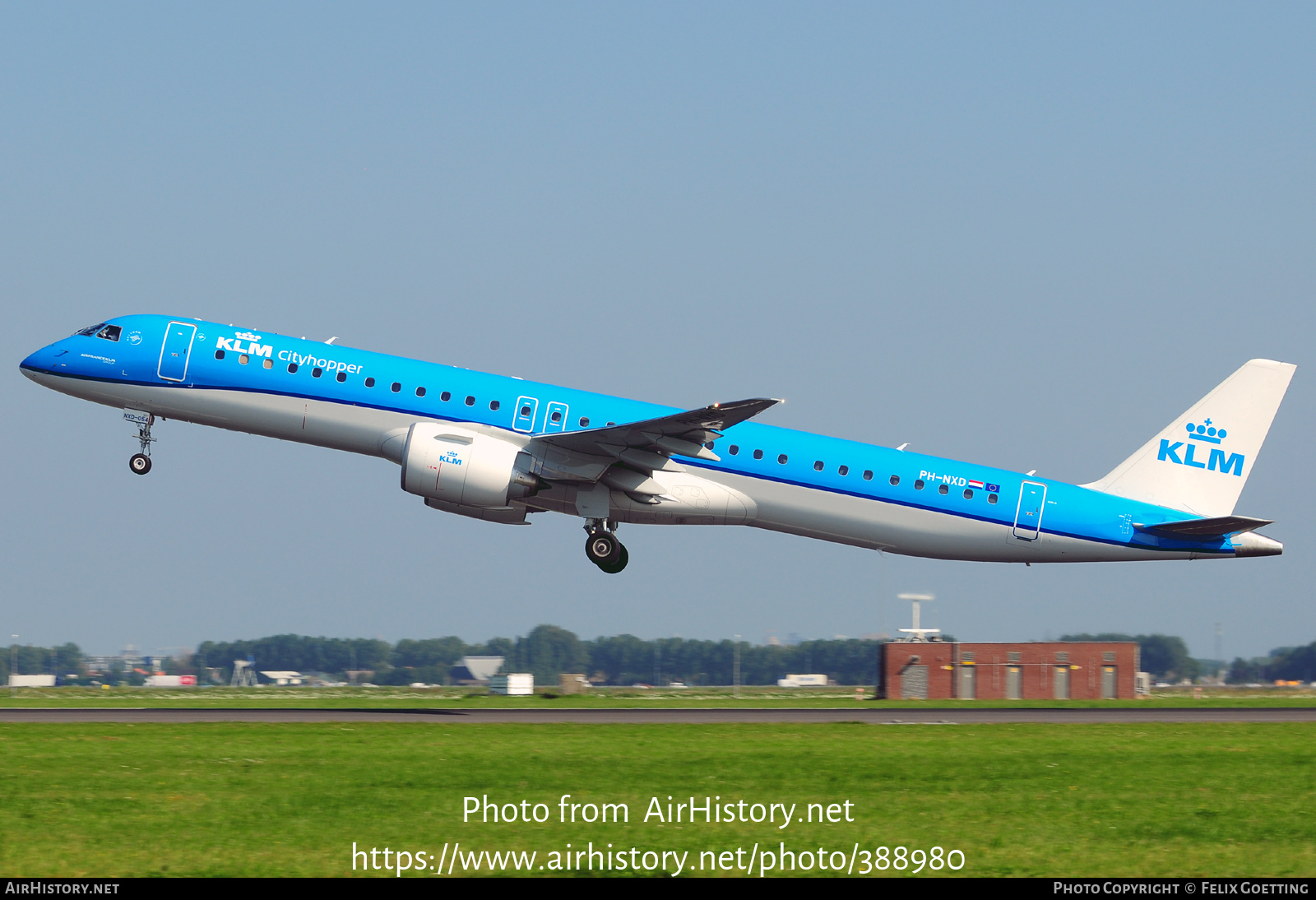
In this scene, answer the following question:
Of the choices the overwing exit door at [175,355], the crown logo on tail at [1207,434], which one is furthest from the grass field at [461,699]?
the overwing exit door at [175,355]

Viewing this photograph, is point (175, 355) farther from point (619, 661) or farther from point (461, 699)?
point (619, 661)

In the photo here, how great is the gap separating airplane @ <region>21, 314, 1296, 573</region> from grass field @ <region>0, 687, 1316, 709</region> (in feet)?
18.9

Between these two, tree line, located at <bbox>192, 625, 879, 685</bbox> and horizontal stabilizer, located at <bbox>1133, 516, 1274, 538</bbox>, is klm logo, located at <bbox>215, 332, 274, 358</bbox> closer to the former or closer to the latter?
horizontal stabilizer, located at <bbox>1133, 516, 1274, 538</bbox>

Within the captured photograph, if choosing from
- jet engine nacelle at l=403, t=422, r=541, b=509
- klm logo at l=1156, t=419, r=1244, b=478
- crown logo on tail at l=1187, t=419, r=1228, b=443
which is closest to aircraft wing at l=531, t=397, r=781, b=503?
jet engine nacelle at l=403, t=422, r=541, b=509

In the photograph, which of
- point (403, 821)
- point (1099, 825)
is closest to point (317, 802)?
point (403, 821)

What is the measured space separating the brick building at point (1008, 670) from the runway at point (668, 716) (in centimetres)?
1923

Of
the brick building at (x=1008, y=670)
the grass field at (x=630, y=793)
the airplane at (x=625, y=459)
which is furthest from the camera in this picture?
the brick building at (x=1008, y=670)

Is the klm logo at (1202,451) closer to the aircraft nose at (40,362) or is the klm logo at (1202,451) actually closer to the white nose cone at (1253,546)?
the white nose cone at (1253,546)

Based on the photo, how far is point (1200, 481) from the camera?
4066cm

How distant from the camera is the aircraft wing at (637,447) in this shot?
3391cm

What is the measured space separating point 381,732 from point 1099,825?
1405 cm

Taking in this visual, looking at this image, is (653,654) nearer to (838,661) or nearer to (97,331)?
(838,661)

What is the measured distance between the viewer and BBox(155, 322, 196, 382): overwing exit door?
35562 millimetres

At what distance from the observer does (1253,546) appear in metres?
39.1
